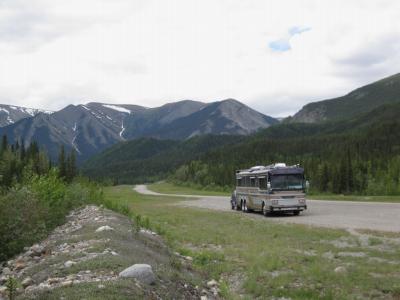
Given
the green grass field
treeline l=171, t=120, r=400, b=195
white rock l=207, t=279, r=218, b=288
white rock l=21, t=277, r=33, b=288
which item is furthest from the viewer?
treeline l=171, t=120, r=400, b=195

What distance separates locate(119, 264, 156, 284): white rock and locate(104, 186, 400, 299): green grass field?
2326mm

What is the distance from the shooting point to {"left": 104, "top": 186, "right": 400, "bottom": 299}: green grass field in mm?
11573

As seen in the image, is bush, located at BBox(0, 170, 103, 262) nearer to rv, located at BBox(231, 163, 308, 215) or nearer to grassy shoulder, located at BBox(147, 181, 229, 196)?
rv, located at BBox(231, 163, 308, 215)

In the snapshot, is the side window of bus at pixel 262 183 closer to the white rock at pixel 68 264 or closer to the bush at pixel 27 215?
the bush at pixel 27 215

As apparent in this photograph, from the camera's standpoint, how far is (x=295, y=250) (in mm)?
16688

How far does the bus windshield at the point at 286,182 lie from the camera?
106 ft

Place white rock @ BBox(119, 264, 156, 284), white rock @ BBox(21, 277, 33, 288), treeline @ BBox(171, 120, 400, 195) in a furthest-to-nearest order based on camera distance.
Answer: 1. treeline @ BBox(171, 120, 400, 195)
2. white rock @ BBox(21, 277, 33, 288)
3. white rock @ BBox(119, 264, 156, 284)

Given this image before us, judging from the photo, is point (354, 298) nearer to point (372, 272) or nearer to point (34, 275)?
point (372, 272)

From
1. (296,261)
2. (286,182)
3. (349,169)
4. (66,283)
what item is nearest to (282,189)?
(286,182)

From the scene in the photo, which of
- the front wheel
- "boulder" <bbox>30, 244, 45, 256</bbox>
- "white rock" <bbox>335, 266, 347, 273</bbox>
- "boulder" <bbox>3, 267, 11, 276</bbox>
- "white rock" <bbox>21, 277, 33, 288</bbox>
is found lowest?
"boulder" <bbox>3, 267, 11, 276</bbox>

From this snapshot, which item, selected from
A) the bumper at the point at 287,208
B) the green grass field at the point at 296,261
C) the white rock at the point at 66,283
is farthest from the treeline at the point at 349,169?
the white rock at the point at 66,283

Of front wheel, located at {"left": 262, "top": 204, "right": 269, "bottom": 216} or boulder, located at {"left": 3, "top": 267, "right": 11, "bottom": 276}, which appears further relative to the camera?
front wheel, located at {"left": 262, "top": 204, "right": 269, "bottom": 216}

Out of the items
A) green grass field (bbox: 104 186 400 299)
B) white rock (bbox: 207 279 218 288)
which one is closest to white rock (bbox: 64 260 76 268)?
white rock (bbox: 207 279 218 288)

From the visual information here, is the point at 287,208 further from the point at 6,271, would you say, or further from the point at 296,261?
the point at 6,271
